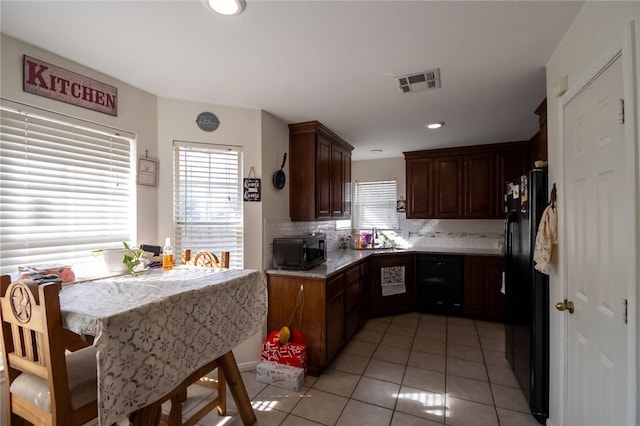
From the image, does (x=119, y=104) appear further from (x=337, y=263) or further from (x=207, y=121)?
(x=337, y=263)

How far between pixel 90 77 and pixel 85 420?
2.08m

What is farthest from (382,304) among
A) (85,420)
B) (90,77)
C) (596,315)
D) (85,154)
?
(90,77)

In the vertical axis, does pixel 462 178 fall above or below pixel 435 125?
below

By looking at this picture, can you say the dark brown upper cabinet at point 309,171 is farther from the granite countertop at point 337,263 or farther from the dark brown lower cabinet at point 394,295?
the dark brown lower cabinet at point 394,295

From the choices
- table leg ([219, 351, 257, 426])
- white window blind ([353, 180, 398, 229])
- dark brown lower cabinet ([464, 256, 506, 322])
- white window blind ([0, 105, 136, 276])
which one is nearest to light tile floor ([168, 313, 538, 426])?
table leg ([219, 351, 257, 426])

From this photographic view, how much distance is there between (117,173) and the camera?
2160 mm

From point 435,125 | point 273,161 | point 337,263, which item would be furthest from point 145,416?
point 435,125

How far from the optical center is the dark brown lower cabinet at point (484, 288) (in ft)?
11.9

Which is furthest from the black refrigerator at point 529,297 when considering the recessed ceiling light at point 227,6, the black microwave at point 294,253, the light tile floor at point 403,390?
the recessed ceiling light at point 227,6

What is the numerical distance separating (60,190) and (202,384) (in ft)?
5.42

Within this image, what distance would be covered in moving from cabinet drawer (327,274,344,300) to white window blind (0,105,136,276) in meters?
1.71

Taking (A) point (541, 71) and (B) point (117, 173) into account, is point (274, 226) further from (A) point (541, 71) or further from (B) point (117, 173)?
(A) point (541, 71)

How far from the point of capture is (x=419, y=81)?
2102 millimetres

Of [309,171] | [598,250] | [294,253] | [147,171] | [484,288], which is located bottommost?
[484,288]
